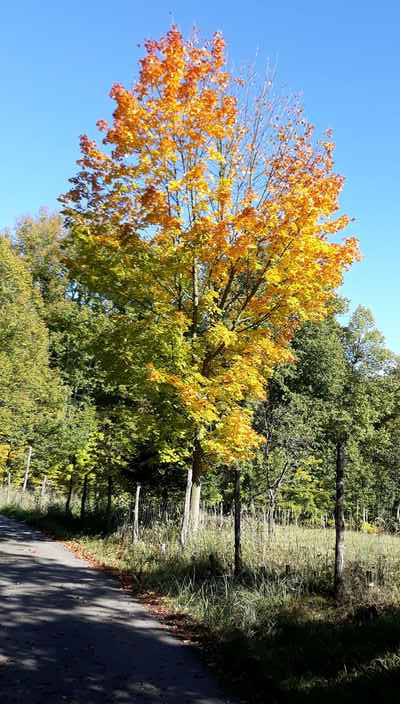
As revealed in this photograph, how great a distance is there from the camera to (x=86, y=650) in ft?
19.4

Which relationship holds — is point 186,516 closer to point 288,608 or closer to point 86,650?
point 288,608

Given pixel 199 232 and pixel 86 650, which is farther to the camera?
pixel 199 232

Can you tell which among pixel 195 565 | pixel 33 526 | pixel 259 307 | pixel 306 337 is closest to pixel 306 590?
pixel 195 565

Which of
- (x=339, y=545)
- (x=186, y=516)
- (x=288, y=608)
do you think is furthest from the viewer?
(x=186, y=516)

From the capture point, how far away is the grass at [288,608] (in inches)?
194

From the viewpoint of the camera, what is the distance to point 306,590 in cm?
731

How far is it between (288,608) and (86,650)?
8.50ft

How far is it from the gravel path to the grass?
21.4 inches

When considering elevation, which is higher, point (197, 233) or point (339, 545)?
point (197, 233)

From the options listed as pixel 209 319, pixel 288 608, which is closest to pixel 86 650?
pixel 288 608

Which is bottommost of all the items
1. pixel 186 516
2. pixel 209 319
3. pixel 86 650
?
pixel 86 650

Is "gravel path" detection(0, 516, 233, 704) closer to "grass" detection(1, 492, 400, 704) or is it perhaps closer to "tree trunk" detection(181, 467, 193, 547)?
"grass" detection(1, 492, 400, 704)

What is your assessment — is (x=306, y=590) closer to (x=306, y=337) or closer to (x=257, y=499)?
(x=257, y=499)

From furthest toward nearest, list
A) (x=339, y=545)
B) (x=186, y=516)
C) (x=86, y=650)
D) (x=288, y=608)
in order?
(x=186, y=516), (x=339, y=545), (x=288, y=608), (x=86, y=650)
